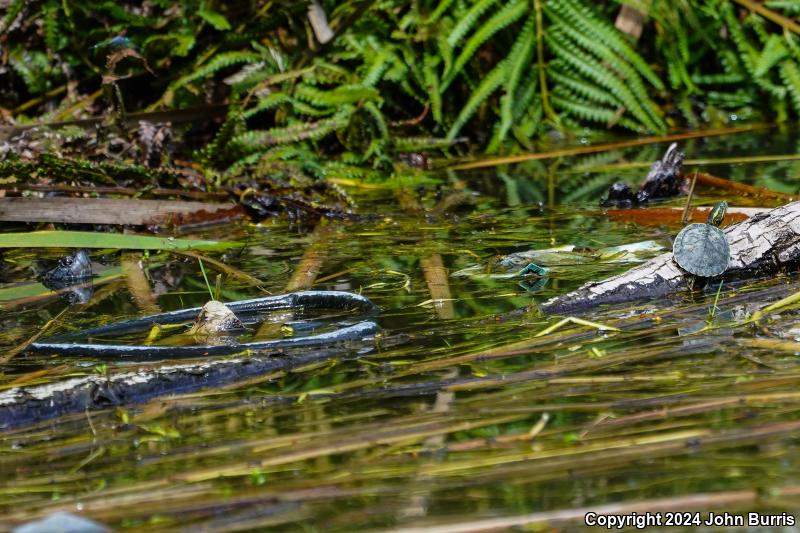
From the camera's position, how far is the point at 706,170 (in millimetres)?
4574

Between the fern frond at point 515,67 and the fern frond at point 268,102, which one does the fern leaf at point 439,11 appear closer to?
the fern frond at point 515,67

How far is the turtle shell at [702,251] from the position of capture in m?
2.50

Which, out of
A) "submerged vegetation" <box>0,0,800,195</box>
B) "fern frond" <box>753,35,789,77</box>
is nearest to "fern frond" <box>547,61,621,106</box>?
"submerged vegetation" <box>0,0,800,195</box>

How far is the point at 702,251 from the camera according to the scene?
2514 millimetres

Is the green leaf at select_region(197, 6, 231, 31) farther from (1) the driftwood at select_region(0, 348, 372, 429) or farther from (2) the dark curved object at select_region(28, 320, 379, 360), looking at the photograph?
(1) the driftwood at select_region(0, 348, 372, 429)

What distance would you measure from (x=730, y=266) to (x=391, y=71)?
3.23m

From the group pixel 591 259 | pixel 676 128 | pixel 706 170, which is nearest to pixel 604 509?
pixel 591 259

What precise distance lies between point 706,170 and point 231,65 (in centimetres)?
256

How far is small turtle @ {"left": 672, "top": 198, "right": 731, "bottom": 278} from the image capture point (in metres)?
2.50

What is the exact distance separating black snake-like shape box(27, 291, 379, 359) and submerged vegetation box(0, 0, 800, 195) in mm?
2031

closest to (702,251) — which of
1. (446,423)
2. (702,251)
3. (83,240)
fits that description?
(702,251)

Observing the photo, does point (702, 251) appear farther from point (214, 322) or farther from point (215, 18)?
point (215, 18)

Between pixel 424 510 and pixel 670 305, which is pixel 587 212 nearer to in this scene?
pixel 670 305

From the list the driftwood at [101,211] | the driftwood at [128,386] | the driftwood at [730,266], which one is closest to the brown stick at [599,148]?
the driftwood at [101,211]
